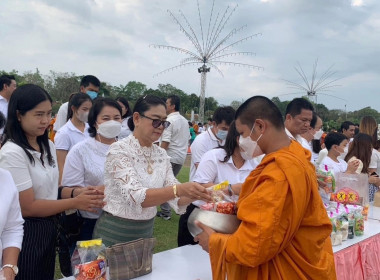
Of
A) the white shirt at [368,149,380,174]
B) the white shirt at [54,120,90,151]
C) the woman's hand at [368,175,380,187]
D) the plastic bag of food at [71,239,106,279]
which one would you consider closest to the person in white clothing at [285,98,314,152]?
the woman's hand at [368,175,380,187]

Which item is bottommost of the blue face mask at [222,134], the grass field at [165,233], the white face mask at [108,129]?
the grass field at [165,233]

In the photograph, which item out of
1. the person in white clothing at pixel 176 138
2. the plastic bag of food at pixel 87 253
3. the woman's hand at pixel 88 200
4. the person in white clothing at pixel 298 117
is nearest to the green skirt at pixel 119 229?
the woman's hand at pixel 88 200

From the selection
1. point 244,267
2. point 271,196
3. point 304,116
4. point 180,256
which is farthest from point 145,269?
point 304,116

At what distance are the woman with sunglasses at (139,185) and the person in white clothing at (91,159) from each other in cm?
41

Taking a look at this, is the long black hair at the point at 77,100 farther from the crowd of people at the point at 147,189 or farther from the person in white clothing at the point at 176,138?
the person in white clothing at the point at 176,138

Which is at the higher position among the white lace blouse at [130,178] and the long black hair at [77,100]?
the long black hair at [77,100]

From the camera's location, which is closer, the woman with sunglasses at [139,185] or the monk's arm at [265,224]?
the monk's arm at [265,224]

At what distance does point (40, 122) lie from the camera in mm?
2006

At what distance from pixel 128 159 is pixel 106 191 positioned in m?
0.26

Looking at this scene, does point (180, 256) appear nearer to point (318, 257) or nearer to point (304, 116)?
point (318, 257)

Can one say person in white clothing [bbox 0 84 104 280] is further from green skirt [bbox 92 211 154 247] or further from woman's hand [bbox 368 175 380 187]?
woman's hand [bbox 368 175 380 187]

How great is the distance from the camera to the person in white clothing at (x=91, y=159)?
8.52 feet

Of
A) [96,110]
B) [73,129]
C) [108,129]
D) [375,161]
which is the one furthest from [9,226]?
[375,161]

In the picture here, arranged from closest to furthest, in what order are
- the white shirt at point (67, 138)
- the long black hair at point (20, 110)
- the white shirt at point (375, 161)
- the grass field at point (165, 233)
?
the long black hair at point (20, 110), the white shirt at point (67, 138), the grass field at point (165, 233), the white shirt at point (375, 161)
